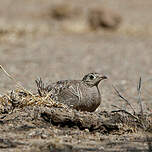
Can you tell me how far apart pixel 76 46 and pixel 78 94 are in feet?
29.2

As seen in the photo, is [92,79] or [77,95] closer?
[77,95]

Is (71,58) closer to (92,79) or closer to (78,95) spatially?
(92,79)

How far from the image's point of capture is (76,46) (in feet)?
47.6

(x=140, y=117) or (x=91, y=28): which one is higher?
(x=91, y=28)

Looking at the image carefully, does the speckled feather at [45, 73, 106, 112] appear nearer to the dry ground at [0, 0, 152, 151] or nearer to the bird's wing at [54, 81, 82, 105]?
the bird's wing at [54, 81, 82, 105]

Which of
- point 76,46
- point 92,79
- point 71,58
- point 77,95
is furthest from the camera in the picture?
point 76,46

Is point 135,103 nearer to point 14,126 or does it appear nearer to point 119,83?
point 119,83

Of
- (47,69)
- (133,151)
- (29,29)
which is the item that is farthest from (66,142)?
(29,29)

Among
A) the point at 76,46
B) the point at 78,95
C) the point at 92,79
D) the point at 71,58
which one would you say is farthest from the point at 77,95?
the point at 76,46

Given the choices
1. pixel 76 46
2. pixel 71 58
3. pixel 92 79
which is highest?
pixel 76 46

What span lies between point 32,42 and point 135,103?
24.3 ft

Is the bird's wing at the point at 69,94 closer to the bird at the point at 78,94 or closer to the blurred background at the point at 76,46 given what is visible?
the bird at the point at 78,94

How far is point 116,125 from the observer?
5.13m

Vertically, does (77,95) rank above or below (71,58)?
below
